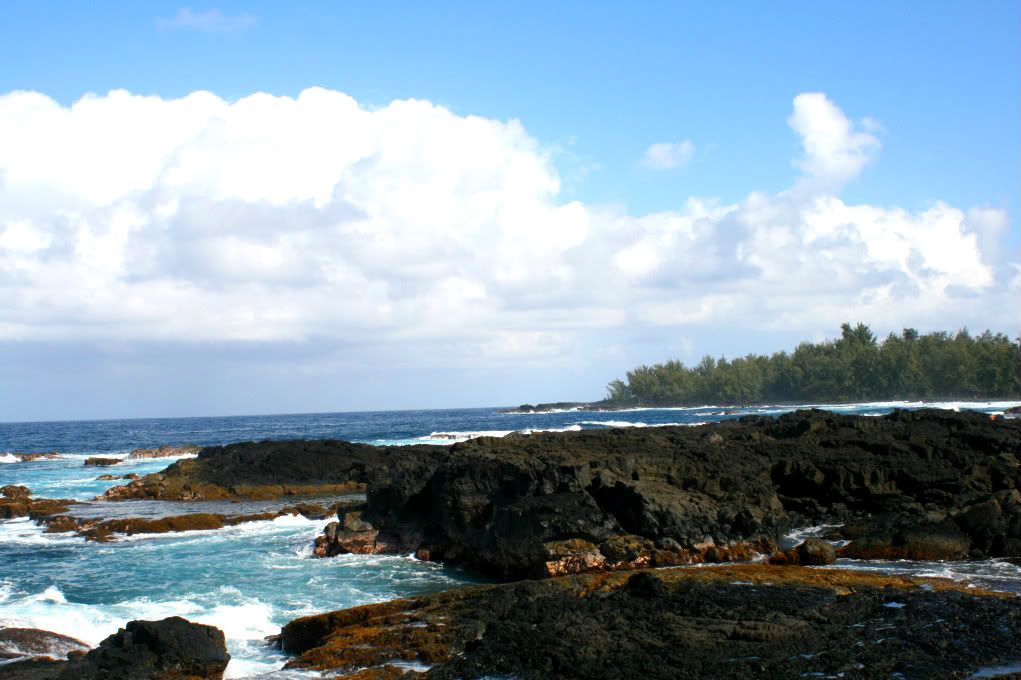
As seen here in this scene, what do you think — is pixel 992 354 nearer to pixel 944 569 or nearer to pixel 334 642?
pixel 944 569

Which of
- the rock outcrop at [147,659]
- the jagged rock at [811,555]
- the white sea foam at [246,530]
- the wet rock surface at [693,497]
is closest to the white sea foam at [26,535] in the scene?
the white sea foam at [246,530]

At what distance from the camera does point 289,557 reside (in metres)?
24.5

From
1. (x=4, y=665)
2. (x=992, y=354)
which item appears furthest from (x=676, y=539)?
(x=992, y=354)

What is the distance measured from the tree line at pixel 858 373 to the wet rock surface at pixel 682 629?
103041 mm

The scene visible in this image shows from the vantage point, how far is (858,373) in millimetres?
137625

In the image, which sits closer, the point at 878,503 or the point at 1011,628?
the point at 1011,628

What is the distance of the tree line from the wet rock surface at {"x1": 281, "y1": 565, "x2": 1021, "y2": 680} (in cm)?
10304

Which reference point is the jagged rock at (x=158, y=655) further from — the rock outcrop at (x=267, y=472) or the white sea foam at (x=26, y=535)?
the rock outcrop at (x=267, y=472)

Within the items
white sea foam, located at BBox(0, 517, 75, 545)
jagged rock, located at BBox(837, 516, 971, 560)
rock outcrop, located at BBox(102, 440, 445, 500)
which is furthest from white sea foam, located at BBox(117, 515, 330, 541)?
jagged rock, located at BBox(837, 516, 971, 560)

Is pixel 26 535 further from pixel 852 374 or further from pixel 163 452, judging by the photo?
pixel 852 374

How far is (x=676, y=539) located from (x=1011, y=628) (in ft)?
28.6

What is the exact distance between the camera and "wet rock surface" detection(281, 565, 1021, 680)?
37.8 ft

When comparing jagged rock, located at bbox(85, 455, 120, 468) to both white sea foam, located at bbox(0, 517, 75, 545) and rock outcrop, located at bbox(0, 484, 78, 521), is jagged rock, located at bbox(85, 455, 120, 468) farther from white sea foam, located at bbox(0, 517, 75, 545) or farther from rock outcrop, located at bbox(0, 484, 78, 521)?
white sea foam, located at bbox(0, 517, 75, 545)

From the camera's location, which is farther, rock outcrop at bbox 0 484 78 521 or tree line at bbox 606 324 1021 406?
tree line at bbox 606 324 1021 406
